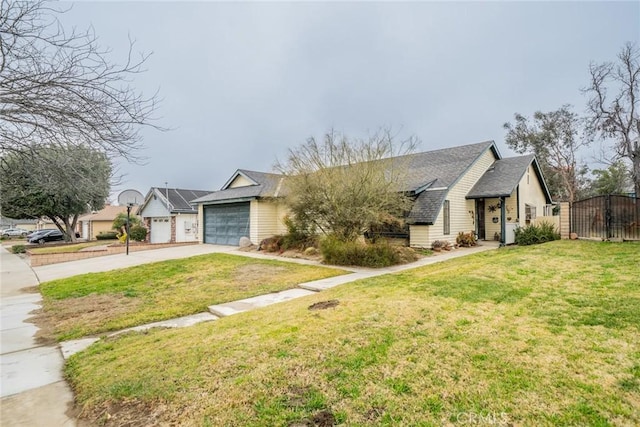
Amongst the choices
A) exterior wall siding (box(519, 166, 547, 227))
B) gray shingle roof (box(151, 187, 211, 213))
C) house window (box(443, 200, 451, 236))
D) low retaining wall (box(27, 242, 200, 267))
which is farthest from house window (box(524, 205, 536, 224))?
low retaining wall (box(27, 242, 200, 267))

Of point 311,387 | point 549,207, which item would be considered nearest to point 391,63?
point 549,207

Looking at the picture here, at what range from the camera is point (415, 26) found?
13.2 meters

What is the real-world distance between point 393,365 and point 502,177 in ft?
55.0

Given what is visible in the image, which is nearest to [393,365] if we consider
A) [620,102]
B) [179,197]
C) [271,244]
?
[271,244]

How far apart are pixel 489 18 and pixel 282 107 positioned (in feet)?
35.6

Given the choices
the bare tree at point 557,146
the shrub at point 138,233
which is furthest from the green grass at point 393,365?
the bare tree at point 557,146

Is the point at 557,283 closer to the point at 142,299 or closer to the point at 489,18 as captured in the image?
the point at 142,299

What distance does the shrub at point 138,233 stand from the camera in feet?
84.2

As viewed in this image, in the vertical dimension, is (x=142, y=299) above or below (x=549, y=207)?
below

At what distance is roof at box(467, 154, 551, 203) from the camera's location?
16.0 m

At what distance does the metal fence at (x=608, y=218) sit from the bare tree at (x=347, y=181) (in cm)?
765

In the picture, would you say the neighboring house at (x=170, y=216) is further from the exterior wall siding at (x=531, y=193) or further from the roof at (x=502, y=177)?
the exterior wall siding at (x=531, y=193)

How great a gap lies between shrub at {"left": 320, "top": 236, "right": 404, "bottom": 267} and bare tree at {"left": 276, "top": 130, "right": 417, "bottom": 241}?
677mm

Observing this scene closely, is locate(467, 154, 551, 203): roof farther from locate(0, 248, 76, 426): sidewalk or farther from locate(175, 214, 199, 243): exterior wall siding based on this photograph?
locate(175, 214, 199, 243): exterior wall siding
